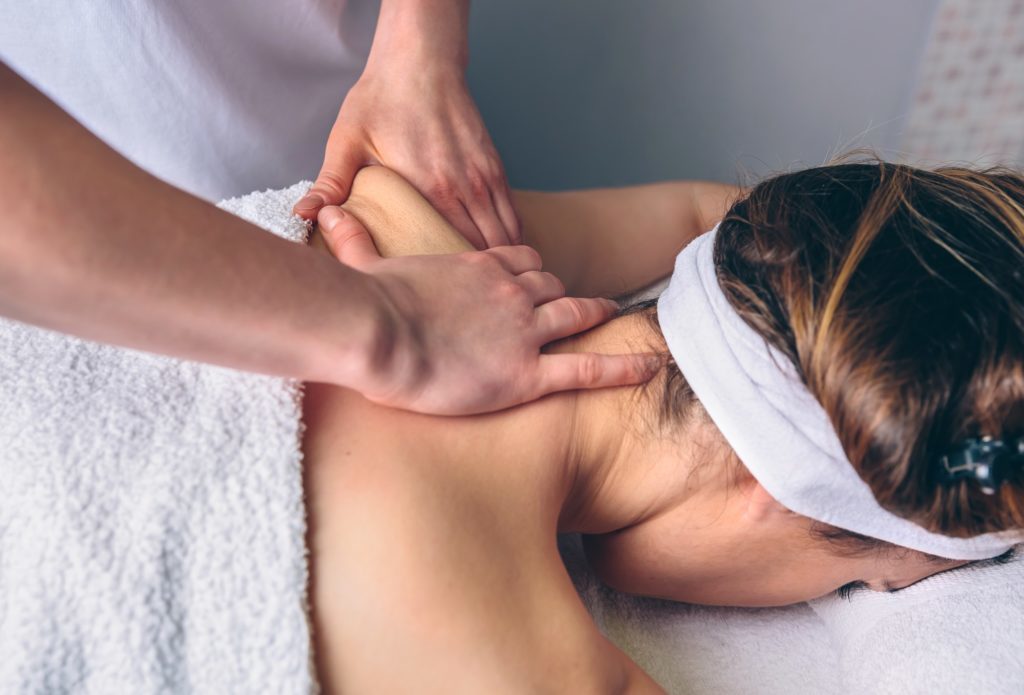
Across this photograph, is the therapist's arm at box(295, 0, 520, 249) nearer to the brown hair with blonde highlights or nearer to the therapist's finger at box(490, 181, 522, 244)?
the therapist's finger at box(490, 181, 522, 244)

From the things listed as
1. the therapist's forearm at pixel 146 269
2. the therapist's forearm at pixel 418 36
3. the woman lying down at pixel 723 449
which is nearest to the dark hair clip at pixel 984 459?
the woman lying down at pixel 723 449

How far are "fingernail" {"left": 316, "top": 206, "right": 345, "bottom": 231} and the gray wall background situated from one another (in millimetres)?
826

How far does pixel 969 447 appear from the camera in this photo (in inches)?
26.3

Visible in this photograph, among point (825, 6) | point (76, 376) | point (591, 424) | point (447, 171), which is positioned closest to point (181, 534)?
point (76, 376)

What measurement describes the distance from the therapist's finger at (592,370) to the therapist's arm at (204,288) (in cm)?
3

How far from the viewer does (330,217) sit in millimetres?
849

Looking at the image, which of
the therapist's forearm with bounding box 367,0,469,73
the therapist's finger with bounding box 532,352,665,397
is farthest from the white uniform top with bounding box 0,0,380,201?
the therapist's finger with bounding box 532,352,665,397

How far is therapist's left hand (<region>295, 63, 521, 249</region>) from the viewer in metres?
0.96

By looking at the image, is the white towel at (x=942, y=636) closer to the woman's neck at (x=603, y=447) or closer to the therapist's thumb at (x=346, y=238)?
the woman's neck at (x=603, y=447)

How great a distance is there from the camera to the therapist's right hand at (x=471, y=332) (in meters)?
0.67

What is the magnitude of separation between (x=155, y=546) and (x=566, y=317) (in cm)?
39

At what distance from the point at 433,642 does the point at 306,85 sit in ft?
2.52

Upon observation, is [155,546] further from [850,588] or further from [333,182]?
[850,588]

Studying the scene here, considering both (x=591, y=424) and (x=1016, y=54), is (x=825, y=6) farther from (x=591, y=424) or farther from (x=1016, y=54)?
(x=591, y=424)
